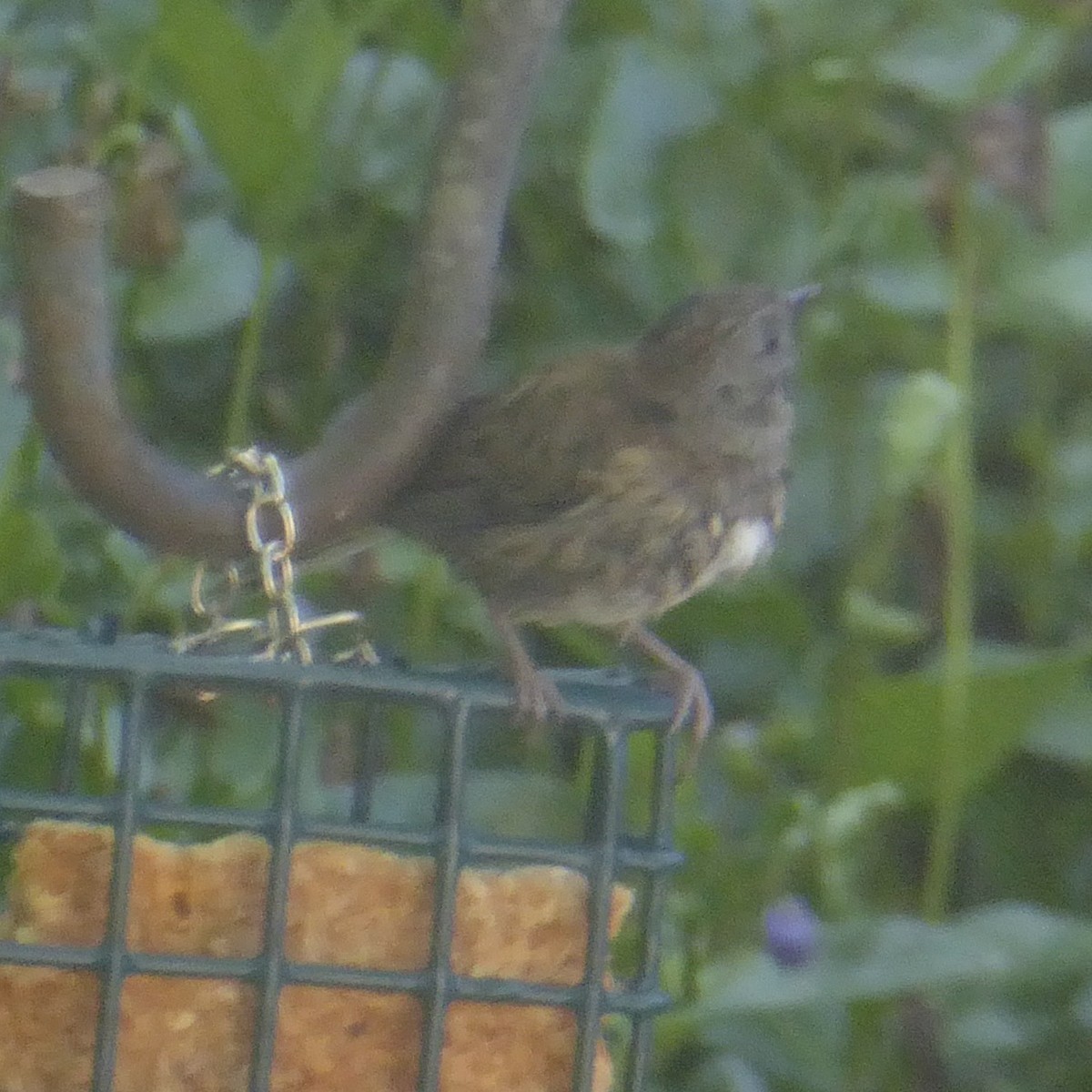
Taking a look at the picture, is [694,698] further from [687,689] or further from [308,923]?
[308,923]

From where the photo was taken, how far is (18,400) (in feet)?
4.27

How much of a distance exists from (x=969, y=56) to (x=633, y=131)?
0.87ft

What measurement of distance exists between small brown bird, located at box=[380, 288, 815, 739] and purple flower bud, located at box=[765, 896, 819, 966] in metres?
0.17

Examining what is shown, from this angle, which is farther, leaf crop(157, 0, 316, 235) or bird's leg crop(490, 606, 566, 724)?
leaf crop(157, 0, 316, 235)

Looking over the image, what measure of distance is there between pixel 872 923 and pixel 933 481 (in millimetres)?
341

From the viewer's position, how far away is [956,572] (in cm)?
163

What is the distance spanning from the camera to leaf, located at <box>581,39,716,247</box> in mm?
1716

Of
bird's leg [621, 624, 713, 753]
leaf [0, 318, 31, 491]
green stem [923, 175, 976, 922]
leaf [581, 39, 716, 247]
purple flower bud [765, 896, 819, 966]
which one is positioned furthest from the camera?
leaf [581, 39, 716, 247]

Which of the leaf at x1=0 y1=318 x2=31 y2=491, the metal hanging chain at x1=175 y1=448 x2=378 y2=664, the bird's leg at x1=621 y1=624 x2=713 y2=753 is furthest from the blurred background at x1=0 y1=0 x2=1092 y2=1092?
the metal hanging chain at x1=175 y1=448 x2=378 y2=664

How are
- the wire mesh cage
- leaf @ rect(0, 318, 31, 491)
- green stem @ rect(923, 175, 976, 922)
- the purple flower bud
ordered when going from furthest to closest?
green stem @ rect(923, 175, 976, 922) → the purple flower bud → leaf @ rect(0, 318, 31, 491) → the wire mesh cage

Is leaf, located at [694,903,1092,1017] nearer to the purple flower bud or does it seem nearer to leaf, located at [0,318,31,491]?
the purple flower bud

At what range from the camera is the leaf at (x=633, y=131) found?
1.72 m

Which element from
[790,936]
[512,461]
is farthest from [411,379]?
[790,936]

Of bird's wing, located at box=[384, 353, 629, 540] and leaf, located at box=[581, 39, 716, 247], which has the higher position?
leaf, located at box=[581, 39, 716, 247]
